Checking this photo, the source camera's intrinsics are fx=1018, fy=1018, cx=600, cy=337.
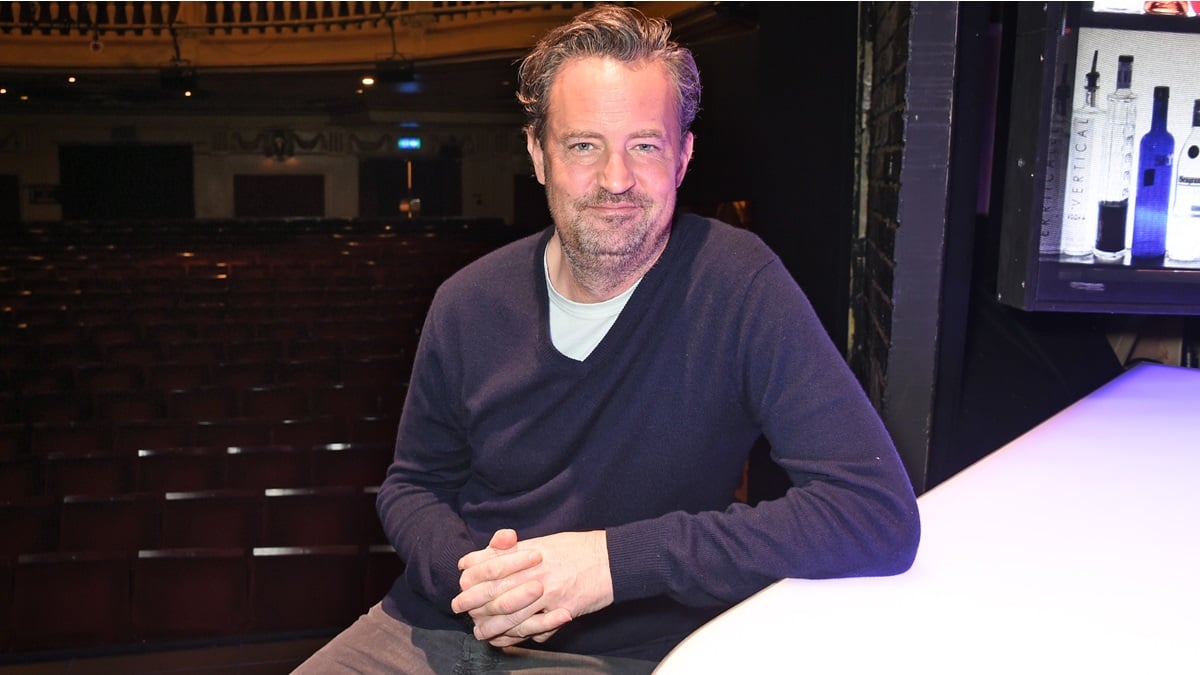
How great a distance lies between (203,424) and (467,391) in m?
3.05

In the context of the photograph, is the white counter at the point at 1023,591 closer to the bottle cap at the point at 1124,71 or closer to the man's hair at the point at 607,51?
the bottle cap at the point at 1124,71

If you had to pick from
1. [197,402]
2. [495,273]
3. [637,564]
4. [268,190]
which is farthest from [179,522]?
[268,190]

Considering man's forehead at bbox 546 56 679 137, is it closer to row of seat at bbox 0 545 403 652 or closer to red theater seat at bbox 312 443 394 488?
row of seat at bbox 0 545 403 652

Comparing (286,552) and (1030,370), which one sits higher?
(1030,370)

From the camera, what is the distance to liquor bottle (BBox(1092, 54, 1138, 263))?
1.29m

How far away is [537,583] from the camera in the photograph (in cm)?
107

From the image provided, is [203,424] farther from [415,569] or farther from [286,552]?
[415,569]

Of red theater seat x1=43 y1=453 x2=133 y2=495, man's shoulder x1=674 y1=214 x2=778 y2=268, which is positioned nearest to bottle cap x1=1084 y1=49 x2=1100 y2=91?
man's shoulder x1=674 y1=214 x2=778 y2=268

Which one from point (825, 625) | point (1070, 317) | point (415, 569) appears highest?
point (1070, 317)

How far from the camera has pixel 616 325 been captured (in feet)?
4.20

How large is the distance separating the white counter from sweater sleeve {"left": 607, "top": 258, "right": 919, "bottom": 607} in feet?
0.15

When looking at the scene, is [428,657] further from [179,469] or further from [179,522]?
[179,469]

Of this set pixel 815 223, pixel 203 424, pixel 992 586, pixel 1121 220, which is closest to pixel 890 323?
pixel 1121 220

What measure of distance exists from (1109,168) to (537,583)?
90 cm
